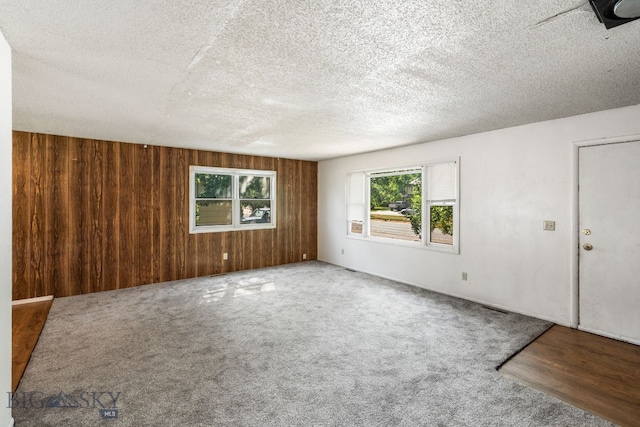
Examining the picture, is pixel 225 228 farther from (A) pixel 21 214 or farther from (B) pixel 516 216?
(B) pixel 516 216

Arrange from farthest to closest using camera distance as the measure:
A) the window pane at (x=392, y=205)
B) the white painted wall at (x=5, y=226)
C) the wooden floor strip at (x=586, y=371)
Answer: the window pane at (x=392, y=205) → the wooden floor strip at (x=586, y=371) → the white painted wall at (x=5, y=226)

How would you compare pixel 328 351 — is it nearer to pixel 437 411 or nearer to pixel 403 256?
pixel 437 411

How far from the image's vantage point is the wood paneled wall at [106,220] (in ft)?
14.4

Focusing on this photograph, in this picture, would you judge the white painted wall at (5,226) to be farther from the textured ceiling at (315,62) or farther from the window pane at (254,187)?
the window pane at (254,187)

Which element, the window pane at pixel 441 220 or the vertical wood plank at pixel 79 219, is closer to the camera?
the vertical wood plank at pixel 79 219

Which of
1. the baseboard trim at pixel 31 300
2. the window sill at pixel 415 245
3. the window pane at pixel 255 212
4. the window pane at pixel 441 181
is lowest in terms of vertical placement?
the baseboard trim at pixel 31 300

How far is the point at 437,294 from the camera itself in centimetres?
469

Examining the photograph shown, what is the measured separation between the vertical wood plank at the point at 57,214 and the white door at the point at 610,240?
6.81 m

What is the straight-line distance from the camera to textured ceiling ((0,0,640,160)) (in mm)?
→ 1630

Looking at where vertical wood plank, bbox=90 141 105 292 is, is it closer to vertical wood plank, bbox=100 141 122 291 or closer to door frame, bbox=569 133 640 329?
vertical wood plank, bbox=100 141 122 291

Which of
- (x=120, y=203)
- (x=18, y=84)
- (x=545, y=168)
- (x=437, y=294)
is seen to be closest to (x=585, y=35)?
(x=545, y=168)

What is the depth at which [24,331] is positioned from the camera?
11.0 ft

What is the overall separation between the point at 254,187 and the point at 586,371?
568cm

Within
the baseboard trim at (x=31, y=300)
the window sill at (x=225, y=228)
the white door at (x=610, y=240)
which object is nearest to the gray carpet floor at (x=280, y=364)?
the baseboard trim at (x=31, y=300)
